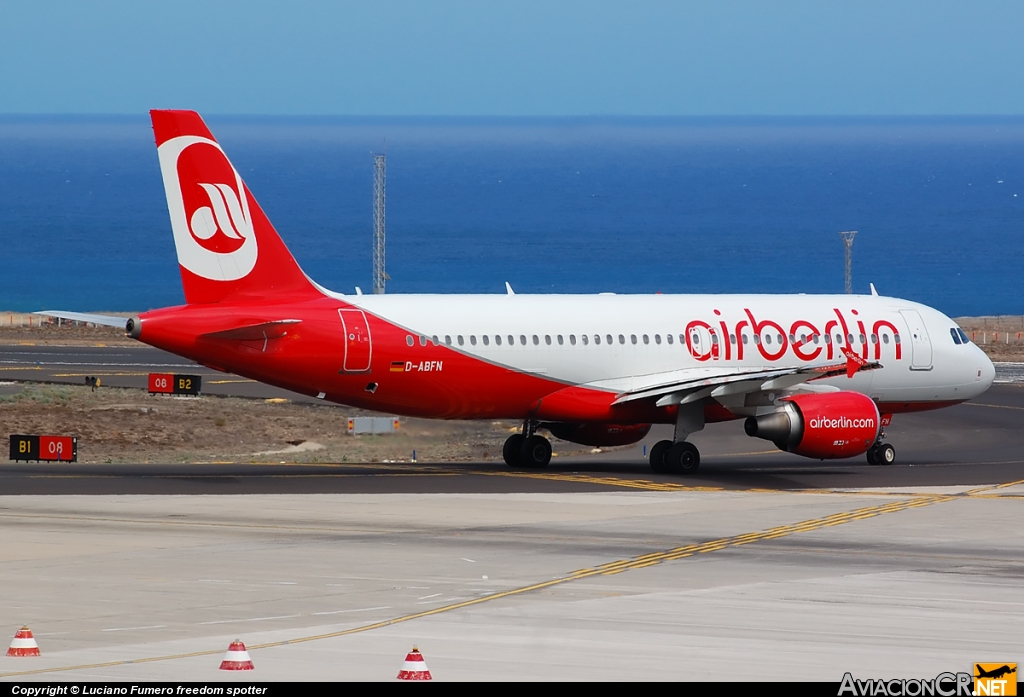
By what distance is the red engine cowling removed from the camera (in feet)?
135

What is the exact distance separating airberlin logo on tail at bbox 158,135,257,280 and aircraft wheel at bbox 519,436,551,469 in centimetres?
1016

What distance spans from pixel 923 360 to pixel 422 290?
129 meters

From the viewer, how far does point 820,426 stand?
41.1 m

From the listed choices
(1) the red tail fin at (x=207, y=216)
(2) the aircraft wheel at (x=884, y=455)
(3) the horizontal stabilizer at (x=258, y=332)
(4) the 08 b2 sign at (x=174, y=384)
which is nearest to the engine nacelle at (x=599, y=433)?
(2) the aircraft wheel at (x=884, y=455)

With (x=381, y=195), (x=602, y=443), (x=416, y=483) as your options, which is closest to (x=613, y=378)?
(x=602, y=443)

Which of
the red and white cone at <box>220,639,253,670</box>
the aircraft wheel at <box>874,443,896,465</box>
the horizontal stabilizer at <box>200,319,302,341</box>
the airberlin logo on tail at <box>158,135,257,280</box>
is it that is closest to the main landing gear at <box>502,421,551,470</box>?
the horizontal stabilizer at <box>200,319,302,341</box>

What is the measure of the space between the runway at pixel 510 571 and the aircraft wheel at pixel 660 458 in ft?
1.88

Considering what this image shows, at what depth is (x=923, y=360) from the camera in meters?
47.3

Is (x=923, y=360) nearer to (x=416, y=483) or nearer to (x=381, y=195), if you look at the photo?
(x=416, y=483)

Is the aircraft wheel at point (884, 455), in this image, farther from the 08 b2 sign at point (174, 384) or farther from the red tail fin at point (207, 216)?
the 08 b2 sign at point (174, 384)

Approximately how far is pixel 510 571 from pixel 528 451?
18554mm

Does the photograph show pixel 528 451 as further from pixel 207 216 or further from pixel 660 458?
pixel 207 216

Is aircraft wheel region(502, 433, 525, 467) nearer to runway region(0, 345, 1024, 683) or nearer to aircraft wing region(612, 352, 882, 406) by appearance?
runway region(0, 345, 1024, 683)

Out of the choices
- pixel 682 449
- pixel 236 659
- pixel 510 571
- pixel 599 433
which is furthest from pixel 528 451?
pixel 236 659
